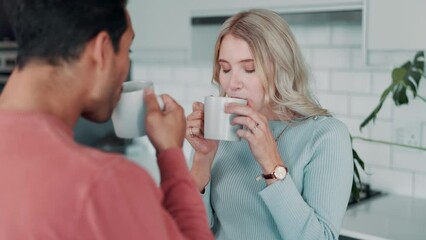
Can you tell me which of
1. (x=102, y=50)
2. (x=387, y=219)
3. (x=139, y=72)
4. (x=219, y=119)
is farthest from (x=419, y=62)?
(x=139, y=72)

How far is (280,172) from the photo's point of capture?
139cm

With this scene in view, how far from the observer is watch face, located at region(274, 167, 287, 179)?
139 cm

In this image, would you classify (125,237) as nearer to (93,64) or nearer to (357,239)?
(93,64)

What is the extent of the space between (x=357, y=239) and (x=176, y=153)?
3.93ft

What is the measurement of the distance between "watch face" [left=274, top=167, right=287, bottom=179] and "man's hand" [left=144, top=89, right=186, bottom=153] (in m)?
0.43

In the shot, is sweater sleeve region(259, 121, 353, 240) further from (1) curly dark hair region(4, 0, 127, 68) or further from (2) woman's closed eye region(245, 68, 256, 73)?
(1) curly dark hair region(4, 0, 127, 68)

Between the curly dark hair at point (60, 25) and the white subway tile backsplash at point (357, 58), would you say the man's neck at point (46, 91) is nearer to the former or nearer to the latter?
the curly dark hair at point (60, 25)

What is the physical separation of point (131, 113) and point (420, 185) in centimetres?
164

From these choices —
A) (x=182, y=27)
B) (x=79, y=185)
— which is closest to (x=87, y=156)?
(x=79, y=185)

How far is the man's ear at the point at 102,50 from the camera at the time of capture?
0.84 m

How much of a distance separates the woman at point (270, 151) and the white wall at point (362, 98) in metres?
0.84

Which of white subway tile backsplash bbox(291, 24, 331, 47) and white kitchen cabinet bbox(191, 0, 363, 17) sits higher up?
white kitchen cabinet bbox(191, 0, 363, 17)

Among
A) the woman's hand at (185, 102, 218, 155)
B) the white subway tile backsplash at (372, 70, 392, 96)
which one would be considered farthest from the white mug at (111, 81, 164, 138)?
the white subway tile backsplash at (372, 70, 392, 96)

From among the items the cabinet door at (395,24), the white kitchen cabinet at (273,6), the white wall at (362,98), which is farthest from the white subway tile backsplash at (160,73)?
the cabinet door at (395,24)
